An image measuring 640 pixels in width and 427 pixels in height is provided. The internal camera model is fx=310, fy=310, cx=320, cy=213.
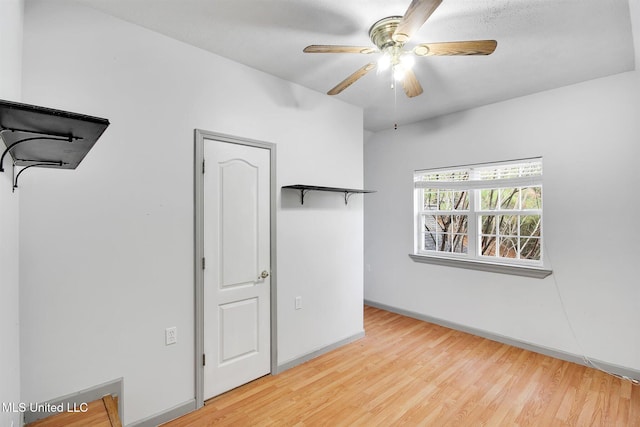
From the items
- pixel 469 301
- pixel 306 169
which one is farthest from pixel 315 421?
pixel 469 301

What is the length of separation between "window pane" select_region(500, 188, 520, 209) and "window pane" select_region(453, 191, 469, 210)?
38 centimetres

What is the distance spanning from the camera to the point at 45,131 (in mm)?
988

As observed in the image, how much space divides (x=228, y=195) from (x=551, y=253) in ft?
10.5

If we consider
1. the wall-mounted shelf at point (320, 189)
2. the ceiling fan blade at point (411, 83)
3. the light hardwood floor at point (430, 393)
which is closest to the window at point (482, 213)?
the light hardwood floor at point (430, 393)

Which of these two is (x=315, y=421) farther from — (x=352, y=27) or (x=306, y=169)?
(x=352, y=27)

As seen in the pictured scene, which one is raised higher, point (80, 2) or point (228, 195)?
point (80, 2)

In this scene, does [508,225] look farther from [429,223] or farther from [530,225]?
[429,223]

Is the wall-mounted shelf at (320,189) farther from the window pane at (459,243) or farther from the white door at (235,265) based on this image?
the window pane at (459,243)

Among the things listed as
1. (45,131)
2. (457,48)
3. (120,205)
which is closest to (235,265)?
→ (120,205)

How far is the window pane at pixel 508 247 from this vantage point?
11.4 feet

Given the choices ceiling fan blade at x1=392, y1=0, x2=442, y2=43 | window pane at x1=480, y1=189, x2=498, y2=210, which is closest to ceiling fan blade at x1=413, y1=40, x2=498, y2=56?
ceiling fan blade at x1=392, y1=0, x2=442, y2=43

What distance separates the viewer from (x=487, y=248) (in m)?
3.68

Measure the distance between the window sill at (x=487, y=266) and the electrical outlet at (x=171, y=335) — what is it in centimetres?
307

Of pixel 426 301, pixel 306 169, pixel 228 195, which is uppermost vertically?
pixel 306 169
